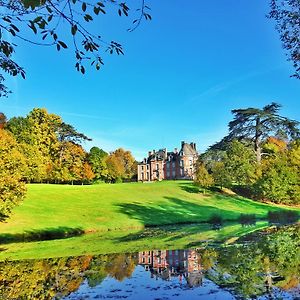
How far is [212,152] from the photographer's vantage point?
2297 inches

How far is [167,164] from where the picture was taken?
120000 millimetres

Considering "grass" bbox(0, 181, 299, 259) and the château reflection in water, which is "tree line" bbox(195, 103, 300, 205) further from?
the château reflection in water

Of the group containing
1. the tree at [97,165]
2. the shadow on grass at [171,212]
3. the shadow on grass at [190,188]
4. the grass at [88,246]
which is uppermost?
the tree at [97,165]

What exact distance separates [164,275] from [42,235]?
15.8 meters

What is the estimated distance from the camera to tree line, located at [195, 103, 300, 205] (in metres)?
49.8

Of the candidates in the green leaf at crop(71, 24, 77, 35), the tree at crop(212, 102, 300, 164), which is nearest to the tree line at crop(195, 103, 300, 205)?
the tree at crop(212, 102, 300, 164)

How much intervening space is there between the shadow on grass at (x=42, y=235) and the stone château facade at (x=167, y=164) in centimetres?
8294

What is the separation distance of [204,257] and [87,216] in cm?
1966

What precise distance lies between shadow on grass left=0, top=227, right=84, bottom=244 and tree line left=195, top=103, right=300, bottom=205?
2808 cm

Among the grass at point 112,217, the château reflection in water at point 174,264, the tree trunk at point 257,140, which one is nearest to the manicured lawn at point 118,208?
the grass at point 112,217

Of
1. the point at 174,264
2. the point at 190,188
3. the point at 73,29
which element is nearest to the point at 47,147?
the point at 190,188

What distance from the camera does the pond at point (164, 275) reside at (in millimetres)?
10495

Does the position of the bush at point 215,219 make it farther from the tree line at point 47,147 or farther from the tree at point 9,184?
the tree line at point 47,147

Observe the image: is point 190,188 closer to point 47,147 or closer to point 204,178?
point 204,178
